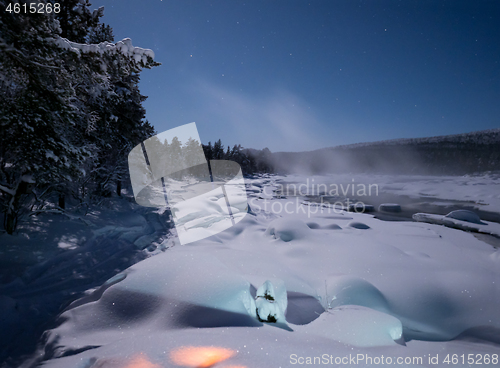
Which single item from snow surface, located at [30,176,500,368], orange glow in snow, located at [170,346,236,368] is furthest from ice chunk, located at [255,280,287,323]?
orange glow in snow, located at [170,346,236,368]

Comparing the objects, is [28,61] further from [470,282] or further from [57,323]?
[470,282]

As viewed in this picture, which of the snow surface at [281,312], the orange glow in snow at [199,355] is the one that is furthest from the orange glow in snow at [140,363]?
the orange glow in snow at [199,355]

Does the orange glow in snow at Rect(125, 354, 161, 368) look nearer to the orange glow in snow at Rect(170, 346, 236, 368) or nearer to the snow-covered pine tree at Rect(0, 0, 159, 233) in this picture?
the orange glow in snow at Rect(170, 346, 236, 368)

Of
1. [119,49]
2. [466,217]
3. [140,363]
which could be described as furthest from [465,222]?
[119,49]

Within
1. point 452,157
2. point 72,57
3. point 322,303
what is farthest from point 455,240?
point 452,157

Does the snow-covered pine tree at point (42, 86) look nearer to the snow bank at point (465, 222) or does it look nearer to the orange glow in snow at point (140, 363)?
the orange glow in snow at point (140, 363)

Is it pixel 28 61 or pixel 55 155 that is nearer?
pixel 28 61

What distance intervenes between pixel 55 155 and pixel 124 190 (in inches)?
559

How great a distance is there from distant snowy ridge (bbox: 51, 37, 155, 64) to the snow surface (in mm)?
3679

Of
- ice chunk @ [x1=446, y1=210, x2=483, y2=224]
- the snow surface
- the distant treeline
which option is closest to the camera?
the snow surface

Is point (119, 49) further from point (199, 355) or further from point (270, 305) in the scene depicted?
point (270, 305)

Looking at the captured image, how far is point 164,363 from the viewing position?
171cm

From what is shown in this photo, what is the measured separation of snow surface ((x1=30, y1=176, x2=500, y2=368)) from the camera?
2006 millimetres

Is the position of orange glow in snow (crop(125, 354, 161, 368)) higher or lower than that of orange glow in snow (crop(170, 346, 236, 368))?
higher
